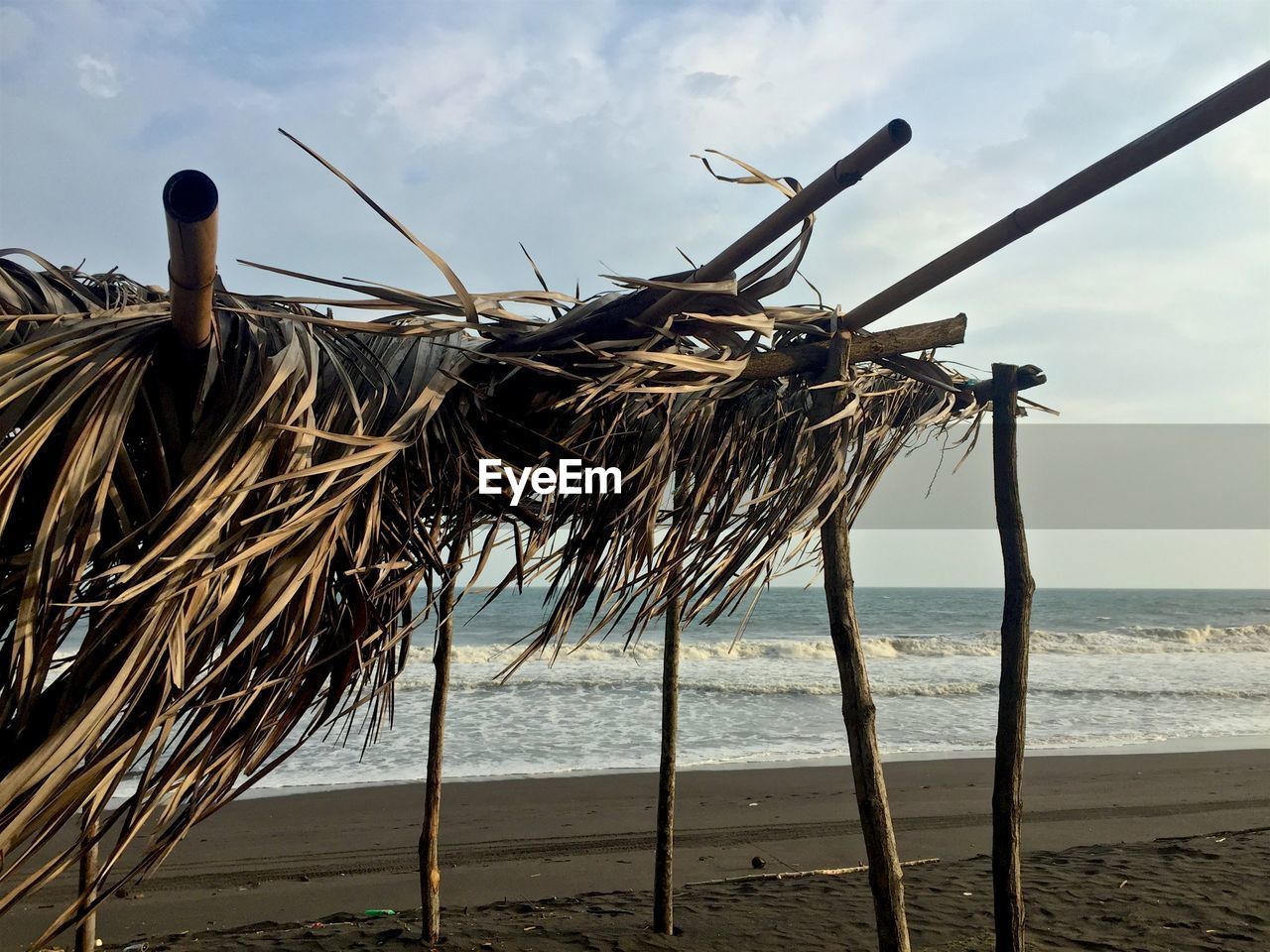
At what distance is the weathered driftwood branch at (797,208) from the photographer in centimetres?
128

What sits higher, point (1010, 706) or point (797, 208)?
point (797, 208)

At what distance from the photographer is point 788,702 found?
1208cm

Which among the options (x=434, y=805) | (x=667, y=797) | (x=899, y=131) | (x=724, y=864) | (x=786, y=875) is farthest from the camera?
(x=724, y=864)

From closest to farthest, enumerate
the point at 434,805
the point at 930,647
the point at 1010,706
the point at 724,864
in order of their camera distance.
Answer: the point at 1010,706, the point at 434,805, the point at 724,864, the point at 930,647

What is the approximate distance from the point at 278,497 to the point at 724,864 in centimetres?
469

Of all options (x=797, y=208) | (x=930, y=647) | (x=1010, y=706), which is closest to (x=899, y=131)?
(x=797, y=208)

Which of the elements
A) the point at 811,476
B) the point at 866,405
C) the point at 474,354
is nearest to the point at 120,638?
the point at 474,354

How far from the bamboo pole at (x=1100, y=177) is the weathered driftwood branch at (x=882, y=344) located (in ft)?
0.93

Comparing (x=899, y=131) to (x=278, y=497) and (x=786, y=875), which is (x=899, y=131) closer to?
(x=278, y=497)

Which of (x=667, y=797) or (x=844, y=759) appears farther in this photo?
(x=844, y=759)

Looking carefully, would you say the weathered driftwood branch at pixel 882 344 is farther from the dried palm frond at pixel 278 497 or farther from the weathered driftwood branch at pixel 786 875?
the weathered driftwood branch at pixel 786 875

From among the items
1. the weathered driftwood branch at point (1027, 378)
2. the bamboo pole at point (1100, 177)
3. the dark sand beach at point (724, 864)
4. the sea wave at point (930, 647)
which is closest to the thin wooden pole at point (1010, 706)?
the weathered driftwood branch at point (1027, 378)

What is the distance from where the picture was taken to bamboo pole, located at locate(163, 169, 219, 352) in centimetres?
110

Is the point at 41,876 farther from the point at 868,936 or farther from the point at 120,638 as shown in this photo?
the point at 868,936
